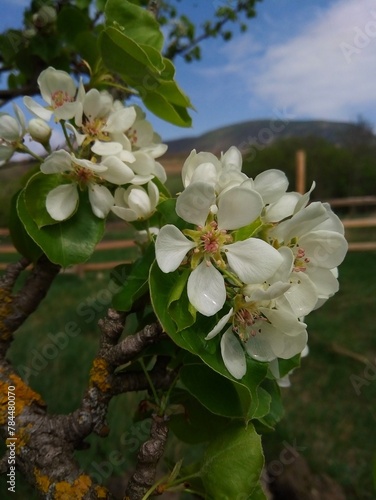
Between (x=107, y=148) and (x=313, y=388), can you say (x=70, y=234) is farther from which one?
(x=313, y=388)

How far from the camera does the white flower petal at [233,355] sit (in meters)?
0.42

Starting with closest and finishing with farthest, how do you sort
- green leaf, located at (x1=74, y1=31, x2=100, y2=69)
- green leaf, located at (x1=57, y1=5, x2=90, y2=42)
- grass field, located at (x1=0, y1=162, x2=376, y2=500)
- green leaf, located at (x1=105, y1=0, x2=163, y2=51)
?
green leaf, located at (x1=105, y1=0, x2=163, y2=51) < green leaf, located at (x1=74, y1=31, x2=100, y2=69) < green leaf, located at (x1=57, y1=5, x2=90, y2=42) < grass field, located at (x1=0, y1=162, x2=376, y2=500)

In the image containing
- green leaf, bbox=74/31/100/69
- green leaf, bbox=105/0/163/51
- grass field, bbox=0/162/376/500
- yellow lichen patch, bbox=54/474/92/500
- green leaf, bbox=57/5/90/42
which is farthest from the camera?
grass field, bbox=0/162/376/500

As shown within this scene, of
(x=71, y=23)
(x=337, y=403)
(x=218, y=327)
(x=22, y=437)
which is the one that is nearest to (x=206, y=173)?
(x=218, y=327)

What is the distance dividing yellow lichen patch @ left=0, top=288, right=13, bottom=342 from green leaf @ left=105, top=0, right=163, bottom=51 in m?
0.35

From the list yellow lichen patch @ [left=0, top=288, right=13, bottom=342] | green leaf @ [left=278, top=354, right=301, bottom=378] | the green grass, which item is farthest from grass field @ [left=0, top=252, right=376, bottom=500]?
green leaf @ [left=278, top=354, right=301, bottom=378]

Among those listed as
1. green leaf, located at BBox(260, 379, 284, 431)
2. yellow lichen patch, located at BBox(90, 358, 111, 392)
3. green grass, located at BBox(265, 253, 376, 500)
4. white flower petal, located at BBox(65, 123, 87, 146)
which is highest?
white flower petal, located at BBox(65, 123, 87, 146)

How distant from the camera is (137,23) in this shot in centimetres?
61

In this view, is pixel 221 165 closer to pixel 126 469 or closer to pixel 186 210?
pixel 186 210

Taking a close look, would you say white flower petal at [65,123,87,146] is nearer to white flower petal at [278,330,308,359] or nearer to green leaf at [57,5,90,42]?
white flower petal at [278,330,308,359]

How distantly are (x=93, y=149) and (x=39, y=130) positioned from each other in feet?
0.32

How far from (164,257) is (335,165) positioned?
21.2 ft

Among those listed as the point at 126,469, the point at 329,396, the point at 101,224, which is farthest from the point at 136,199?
the point at 329,396

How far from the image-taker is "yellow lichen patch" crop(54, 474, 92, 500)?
499mm
